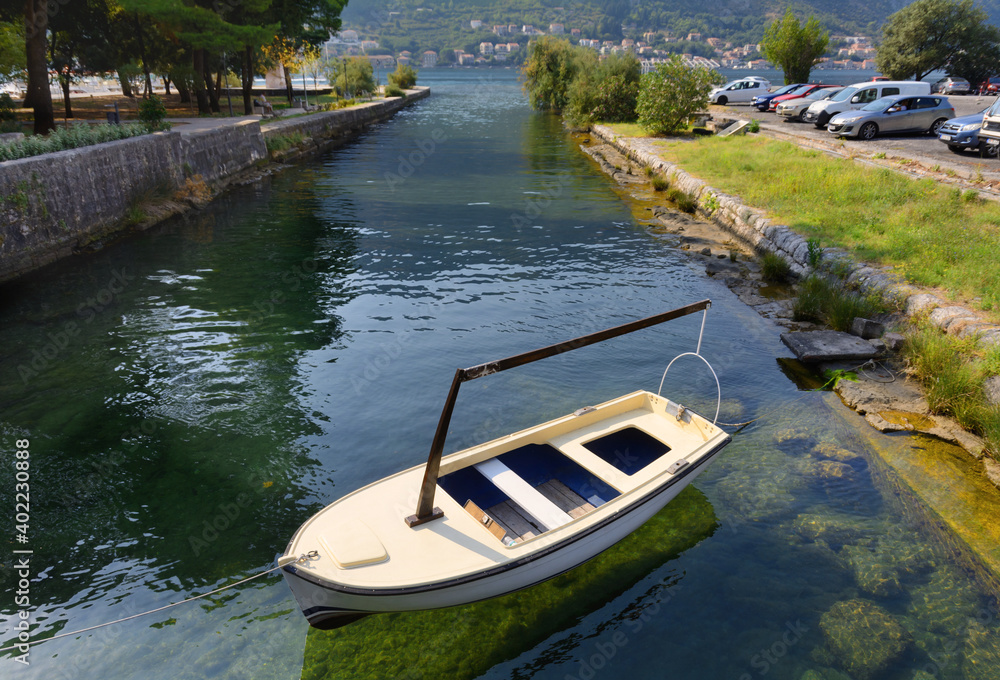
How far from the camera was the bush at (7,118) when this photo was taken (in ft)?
66.7

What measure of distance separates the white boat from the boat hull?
0.04ft

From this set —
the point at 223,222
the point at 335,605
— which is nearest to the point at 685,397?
the point at 335,605

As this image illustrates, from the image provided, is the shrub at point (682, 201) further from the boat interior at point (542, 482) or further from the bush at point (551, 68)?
the bush at point (551, 68)

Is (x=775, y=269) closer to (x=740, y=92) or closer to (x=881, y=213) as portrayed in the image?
(x=881, y=213)

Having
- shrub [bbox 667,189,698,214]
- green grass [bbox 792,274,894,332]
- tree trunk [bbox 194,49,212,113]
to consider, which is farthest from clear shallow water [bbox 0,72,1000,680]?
tree trunk [bbox 194,49,212,113]

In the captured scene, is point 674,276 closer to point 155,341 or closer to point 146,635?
point 155,341

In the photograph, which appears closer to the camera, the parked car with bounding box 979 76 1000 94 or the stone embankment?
the stone embankment

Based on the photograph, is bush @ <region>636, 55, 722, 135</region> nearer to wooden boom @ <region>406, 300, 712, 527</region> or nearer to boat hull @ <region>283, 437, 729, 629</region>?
wooden boom @ <region>406, 300, 712, 527</region>

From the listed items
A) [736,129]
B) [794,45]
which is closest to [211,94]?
[736,129]

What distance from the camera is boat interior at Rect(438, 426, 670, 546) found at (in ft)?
18.8

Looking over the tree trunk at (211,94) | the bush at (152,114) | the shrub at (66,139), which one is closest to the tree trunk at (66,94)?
the tree trunk at (211,94)

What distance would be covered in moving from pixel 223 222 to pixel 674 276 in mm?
13925

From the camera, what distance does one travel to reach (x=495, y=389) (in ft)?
31.7

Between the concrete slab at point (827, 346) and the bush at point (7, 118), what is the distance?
2469 centimetres
